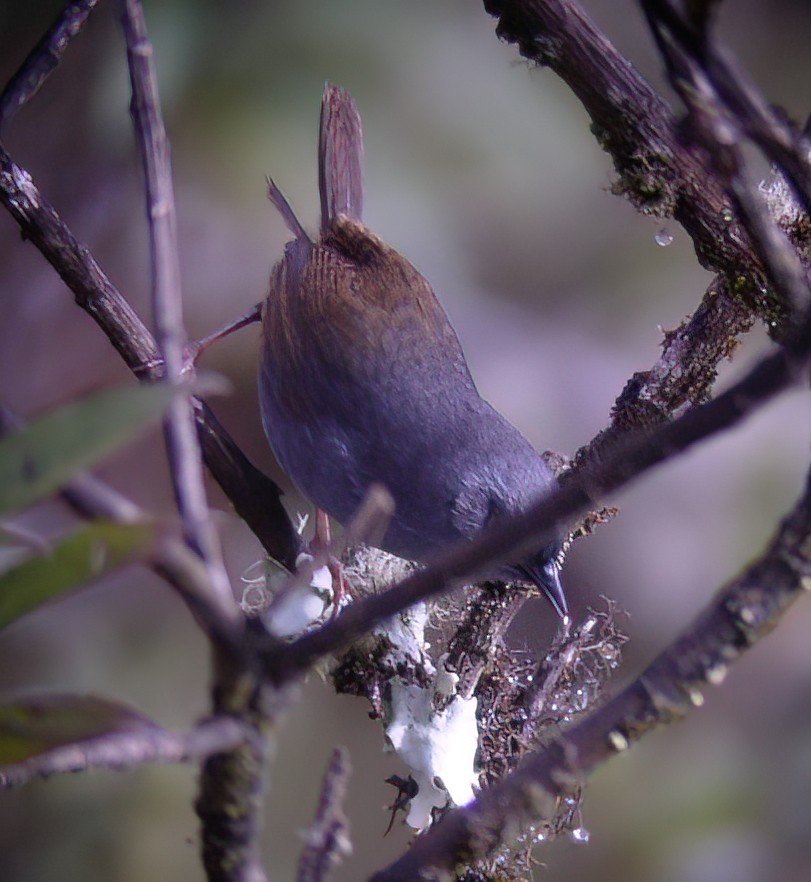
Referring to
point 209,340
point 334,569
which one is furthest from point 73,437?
point 209,340

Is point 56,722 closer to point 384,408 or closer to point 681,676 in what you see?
point 681,676

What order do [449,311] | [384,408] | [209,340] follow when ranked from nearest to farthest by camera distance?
[384,408] → [209,340] → [449,311]

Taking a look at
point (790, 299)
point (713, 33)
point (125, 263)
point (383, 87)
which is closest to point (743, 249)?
point (790, 299)

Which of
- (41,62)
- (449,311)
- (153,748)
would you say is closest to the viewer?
(153,748)

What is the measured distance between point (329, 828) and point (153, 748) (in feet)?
0.37

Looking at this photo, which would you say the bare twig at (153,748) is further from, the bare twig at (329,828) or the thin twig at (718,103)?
the thin twig at (718,103)

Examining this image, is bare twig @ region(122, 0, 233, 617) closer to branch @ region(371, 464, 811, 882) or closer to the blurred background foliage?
branch @ region(371, 464, 811, 882)

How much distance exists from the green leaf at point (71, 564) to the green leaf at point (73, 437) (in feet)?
0.09

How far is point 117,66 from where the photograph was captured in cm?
181

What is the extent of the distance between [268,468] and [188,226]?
0.55 m

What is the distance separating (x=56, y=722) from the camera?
18.9 inches

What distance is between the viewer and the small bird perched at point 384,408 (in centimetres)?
115

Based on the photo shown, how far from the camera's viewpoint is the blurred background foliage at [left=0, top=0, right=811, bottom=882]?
1.73 m

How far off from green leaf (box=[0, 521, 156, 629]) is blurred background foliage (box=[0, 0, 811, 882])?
116 cm
